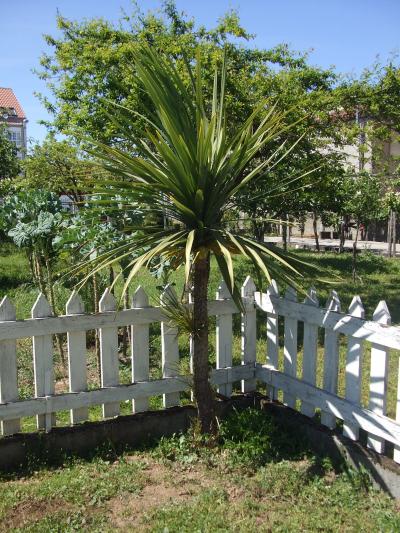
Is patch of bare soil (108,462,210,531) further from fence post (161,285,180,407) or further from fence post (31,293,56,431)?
fence post (31,293,56,431)

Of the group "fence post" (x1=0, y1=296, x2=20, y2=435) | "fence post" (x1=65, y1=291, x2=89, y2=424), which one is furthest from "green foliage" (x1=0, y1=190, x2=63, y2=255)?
"fence post" (x1=0, y1=296, x2=20, y2=435)

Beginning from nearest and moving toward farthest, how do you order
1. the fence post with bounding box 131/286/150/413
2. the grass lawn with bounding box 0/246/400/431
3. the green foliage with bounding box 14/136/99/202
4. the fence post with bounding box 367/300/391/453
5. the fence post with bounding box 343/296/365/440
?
the fence post with bounding box 367/300/391/453 → the fence post with bounding box 343/296/365/440 → the fence post with bounding box 131/286/150/413 → the grass lawn with bounding box 0/246/400/431 → the green foliage with bounding box 14/136/99/202

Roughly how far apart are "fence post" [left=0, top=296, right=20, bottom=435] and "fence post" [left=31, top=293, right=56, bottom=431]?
0.48 ft

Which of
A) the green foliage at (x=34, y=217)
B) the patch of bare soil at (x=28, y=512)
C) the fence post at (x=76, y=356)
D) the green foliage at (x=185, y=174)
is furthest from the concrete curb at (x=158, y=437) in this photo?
the green foliage at (x=34, y=217)

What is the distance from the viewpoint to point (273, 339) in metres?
4.18

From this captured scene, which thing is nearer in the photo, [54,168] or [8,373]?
[8,373]

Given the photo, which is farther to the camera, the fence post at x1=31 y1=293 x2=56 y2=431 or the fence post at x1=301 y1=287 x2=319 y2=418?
the fence post at x1=301 y1=287 x2=319 y2=418

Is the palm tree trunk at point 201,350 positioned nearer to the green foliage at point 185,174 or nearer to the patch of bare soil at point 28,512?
the green foliage at point 185,174

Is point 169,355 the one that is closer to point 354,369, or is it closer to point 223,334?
point 223,334

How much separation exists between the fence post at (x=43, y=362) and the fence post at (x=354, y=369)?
2119mm

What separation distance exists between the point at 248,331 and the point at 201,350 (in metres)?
0.74

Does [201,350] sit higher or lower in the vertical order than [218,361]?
higher

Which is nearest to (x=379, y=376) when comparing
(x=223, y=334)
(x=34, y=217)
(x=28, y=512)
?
(x=223, y=334)

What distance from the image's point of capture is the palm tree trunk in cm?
371
